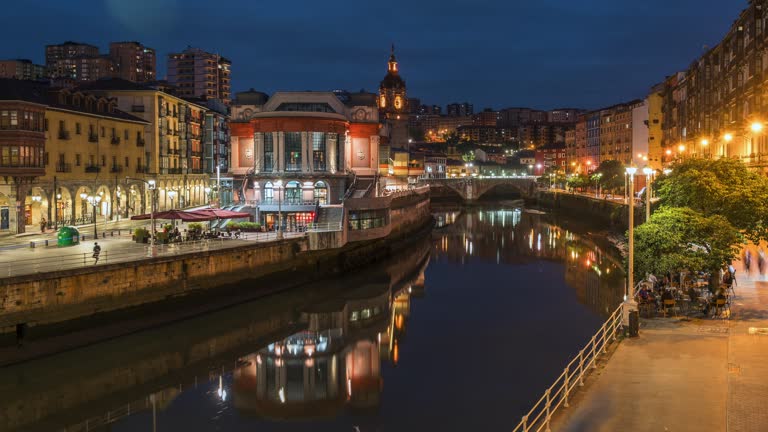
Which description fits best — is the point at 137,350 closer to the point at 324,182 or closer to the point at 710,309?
the point at 710,309

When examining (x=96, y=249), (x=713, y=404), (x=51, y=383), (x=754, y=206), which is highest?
(x=754, y=206)

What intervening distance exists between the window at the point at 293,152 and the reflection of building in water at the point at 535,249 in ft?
61.4

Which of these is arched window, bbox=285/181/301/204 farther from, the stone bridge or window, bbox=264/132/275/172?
the stone bridge

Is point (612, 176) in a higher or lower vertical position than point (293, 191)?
higher

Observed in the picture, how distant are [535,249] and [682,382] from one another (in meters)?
63.3

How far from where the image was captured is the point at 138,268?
40.1 m

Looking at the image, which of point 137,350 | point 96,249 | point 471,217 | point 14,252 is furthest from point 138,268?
point 471,217

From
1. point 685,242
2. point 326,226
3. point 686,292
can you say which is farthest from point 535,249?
point 685,242

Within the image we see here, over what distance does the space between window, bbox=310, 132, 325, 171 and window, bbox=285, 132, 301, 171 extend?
166 centimetres

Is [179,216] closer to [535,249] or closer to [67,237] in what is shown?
[67,237]

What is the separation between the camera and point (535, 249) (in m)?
83.8

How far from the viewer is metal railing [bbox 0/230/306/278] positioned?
36.7m

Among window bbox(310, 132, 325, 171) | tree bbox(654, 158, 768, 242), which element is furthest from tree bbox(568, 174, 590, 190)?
tree bbox(654, 158, 768, 242)

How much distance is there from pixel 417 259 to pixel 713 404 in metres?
55.3
